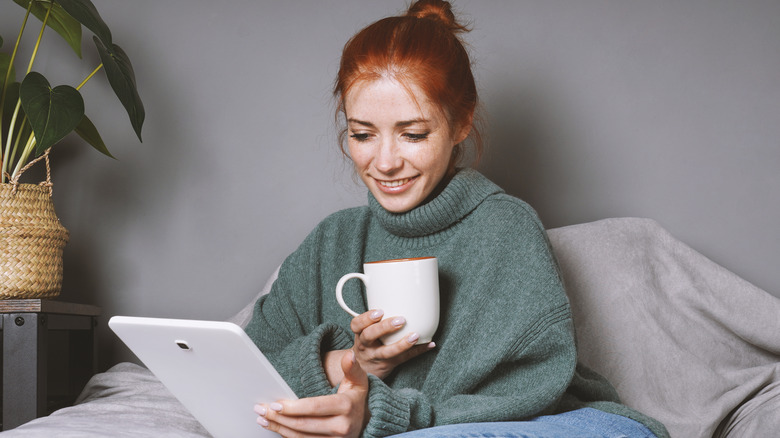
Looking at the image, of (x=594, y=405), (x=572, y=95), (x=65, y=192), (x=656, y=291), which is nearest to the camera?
(x=594, y=405)

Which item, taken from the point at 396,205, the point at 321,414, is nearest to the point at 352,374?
the point at 321,414

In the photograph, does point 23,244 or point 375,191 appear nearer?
point 375,191

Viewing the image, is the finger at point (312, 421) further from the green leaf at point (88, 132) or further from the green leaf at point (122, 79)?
the green leaf at point (88, 132)

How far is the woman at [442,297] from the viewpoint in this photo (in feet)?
2.89

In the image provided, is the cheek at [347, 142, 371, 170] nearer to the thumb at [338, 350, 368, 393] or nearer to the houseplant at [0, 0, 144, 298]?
the thumb at [338, 350, 368, 393]

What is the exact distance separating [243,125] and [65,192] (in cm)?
51

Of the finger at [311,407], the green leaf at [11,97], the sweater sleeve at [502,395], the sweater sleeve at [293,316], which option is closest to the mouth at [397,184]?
the sweater sleeve at [293,316]

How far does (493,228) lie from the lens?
1.10 m

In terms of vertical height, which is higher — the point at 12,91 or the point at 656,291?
the point at 12,91

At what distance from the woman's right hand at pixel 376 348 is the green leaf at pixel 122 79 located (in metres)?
0.78

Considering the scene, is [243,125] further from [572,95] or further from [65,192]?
[572,95]

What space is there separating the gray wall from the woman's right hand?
819mm

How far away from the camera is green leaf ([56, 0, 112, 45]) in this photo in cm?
142

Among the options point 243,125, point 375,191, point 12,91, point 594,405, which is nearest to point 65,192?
point 12,91
